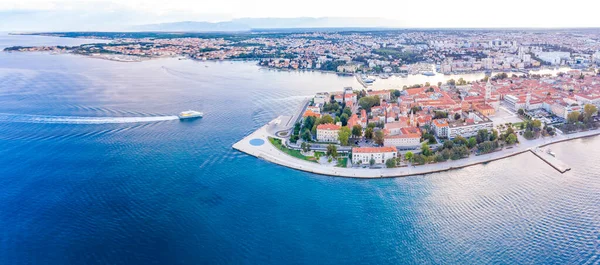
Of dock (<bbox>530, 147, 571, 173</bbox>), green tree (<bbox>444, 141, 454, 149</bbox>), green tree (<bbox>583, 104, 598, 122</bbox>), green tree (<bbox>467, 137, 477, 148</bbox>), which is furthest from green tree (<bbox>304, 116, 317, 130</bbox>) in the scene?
green tree (<bbox>583, 104, 598, 122</bbox>)

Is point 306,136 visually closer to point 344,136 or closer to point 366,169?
point 344,136

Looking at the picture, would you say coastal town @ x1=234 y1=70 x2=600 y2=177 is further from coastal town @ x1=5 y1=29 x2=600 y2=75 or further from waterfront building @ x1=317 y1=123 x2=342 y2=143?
coastal town @ x1=5 y1=29 x2=600 y2=75

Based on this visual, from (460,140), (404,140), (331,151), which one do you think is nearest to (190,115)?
(331,151)

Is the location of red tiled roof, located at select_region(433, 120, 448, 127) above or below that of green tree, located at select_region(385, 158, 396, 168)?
above

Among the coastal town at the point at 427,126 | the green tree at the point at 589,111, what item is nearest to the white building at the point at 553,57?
the coastal town at the point at 427,126

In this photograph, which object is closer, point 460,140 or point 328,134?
point 460,140

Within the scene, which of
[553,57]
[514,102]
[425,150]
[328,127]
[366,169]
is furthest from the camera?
[553,57]
